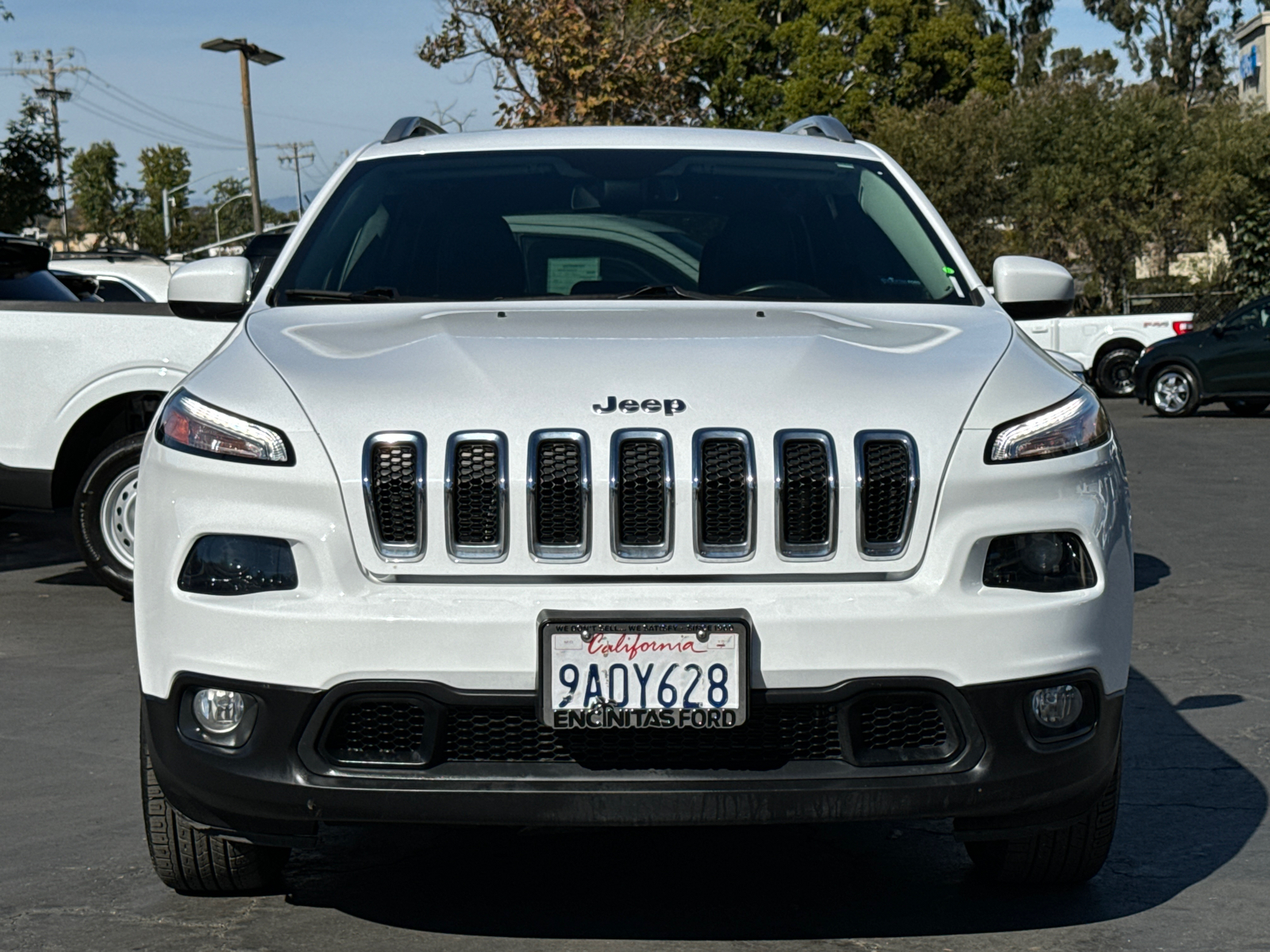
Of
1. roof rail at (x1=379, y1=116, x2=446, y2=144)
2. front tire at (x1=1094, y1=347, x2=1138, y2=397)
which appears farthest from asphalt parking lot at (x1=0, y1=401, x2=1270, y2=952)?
front tire at (x1=1094, y1=347, x2=1138, y2=397)

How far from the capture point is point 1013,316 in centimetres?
476

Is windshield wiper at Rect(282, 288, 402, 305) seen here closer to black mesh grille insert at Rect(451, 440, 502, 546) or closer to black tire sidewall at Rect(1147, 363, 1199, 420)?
black mesh grille insert at Rect(451, 440, 502, 546)

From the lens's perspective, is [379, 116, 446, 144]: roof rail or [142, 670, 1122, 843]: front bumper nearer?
[142, 670, 1122, 843]: front bumper

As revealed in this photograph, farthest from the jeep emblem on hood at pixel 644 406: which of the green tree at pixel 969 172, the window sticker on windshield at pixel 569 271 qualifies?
the green tree at pixel 969 172

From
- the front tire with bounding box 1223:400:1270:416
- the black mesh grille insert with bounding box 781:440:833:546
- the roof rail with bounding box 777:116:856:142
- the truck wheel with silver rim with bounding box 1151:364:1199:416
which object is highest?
the roof rail with bounding box 777:116:856:142

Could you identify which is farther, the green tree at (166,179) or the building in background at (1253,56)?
the green tree at (166,179)

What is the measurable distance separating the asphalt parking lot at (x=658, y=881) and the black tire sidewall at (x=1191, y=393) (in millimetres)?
17910

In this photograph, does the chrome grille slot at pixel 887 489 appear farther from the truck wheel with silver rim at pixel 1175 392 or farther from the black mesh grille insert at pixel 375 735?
the truck wheel with silver rim at pixel 1175 392

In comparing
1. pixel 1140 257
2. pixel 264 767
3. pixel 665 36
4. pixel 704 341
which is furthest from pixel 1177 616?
pixel 1140 257

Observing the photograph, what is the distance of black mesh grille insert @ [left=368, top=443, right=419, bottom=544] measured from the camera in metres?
3.35

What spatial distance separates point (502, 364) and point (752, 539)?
0.66 metres

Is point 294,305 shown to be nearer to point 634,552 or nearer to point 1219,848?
point 634,552

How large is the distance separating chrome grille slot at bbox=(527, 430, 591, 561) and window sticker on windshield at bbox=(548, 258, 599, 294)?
5.05 feet

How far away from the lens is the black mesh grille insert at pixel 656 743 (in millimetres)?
3320
